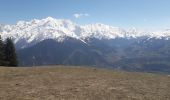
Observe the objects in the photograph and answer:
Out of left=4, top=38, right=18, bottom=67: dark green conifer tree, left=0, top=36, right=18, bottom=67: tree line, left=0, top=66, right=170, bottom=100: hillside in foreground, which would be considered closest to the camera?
left=0, top=66, right=170, bottom=100: hillside in foreground

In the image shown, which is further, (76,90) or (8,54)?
(8,54)

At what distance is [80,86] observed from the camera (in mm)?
31516

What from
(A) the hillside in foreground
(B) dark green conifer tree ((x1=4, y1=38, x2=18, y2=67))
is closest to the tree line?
(B) dark green conifer tree ((x1=4, y1=38, x2=18, y2=67))

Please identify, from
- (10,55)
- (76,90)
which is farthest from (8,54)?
(76,90)

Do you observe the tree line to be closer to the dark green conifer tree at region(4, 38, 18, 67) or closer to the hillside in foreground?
the dark green conifer tree at region(4, 38, 18, 67)

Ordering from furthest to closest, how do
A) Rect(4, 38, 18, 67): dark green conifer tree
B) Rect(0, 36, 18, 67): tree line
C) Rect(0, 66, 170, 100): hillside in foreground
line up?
Rect(4, 38, 18, 67): dark green conifer tree
Rect(0, 36, 18, 67): tree line
Rect(0, 66, 170, 100): hillside in foreground

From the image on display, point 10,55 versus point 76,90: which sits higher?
point 10,55

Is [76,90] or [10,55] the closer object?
[76,90]

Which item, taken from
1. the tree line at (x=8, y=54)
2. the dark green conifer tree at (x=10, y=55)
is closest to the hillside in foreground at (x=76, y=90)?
the tree line at (x=8, y=54)

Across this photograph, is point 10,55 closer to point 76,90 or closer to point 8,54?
point 8,54

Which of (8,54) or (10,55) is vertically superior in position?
(8,54)

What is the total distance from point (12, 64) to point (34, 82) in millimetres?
59495

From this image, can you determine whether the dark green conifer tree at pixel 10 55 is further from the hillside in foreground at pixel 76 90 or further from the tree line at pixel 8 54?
the hillside in foreground at pixel 76 90

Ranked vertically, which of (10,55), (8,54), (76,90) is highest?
(8,54)
